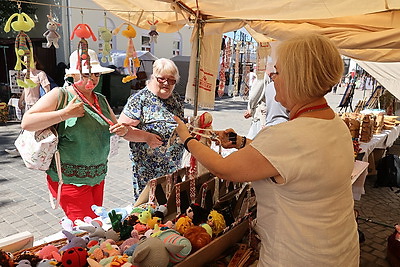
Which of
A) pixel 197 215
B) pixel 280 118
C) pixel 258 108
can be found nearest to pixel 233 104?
pixel 258 108

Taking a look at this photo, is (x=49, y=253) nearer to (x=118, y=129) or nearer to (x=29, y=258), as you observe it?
(x=29, y=258)

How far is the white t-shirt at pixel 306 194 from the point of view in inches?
40.5

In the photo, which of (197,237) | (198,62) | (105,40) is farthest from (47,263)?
(198,62)

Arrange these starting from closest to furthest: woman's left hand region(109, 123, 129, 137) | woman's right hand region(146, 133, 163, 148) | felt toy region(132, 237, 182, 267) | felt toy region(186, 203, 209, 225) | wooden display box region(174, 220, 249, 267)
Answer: felt toy region(132, 237, 182, 267) → wooden display box region(174, 220, 249, 267) → felt toy region(186, 203, 209, 225) → woman's left hand region(109, 123, 129, 137) → woman's right hand region(146, 133, 163, 148)

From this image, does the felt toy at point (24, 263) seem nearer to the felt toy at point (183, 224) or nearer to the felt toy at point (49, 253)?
the felt toy at point (49, 253)

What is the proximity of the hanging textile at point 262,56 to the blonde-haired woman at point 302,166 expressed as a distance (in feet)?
10.7

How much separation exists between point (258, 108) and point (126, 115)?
291cm

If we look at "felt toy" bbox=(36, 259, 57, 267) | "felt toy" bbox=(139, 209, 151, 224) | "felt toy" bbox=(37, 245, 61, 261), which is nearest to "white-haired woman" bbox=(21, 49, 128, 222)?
"felt toy" bbox=(139, 209, 151, 224)

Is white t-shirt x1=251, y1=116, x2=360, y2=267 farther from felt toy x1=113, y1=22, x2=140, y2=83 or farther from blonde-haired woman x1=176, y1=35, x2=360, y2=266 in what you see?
felt toy x1=113, y1=22, x2=140, y2=83

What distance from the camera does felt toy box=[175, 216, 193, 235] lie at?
1472mm

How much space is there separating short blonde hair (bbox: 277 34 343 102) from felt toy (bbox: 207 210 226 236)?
763mm

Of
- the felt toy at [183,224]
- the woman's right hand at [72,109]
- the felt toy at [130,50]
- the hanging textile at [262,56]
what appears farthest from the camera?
the hanging textile at [262,56]

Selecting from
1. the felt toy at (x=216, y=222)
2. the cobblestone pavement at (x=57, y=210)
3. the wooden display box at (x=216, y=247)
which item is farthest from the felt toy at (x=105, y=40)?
the cobblestone pavement at (x=57, y=210)

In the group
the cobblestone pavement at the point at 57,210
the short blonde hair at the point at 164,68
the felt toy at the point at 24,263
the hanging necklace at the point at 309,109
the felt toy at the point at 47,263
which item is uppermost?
the short blonde hair at the point at 164,68
